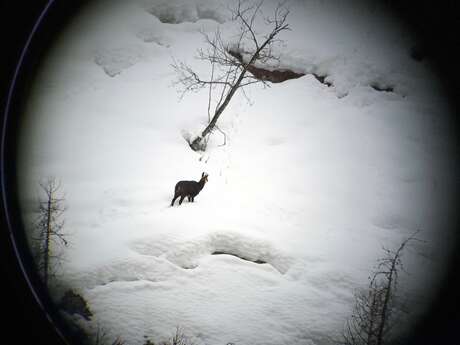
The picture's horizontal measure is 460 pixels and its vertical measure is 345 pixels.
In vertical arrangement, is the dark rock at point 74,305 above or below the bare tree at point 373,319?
below

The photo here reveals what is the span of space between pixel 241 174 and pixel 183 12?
40.2 feet

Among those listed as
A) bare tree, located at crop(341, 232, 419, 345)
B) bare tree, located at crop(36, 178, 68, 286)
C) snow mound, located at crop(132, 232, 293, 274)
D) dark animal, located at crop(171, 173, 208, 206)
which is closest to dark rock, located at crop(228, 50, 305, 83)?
dark animal, located at crop(171, 173, 208, 206)

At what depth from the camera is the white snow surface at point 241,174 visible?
14.5 ft

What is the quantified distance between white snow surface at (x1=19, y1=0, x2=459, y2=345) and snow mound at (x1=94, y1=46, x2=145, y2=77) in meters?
0.08

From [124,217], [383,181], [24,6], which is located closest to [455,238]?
[383,181]

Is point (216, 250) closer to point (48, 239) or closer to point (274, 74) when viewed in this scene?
point (48, 239)

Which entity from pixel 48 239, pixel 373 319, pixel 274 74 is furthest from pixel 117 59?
pixel 373 319

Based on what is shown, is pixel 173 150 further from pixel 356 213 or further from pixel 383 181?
pixel 383 181

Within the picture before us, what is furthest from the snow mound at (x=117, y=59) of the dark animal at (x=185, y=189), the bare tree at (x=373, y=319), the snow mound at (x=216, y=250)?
the bare tree at (x=373, y=319)

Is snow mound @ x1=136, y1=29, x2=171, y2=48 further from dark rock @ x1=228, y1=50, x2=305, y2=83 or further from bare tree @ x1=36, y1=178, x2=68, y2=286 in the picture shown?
bare tree @ x1=36, y1=178, x2=68, y2=286

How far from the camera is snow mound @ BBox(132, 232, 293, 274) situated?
16.6 ft

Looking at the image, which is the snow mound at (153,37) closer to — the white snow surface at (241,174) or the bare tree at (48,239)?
the white snow surface at (241,174)

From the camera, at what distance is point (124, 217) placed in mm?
5941

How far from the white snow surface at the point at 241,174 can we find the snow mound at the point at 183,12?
81 mm
